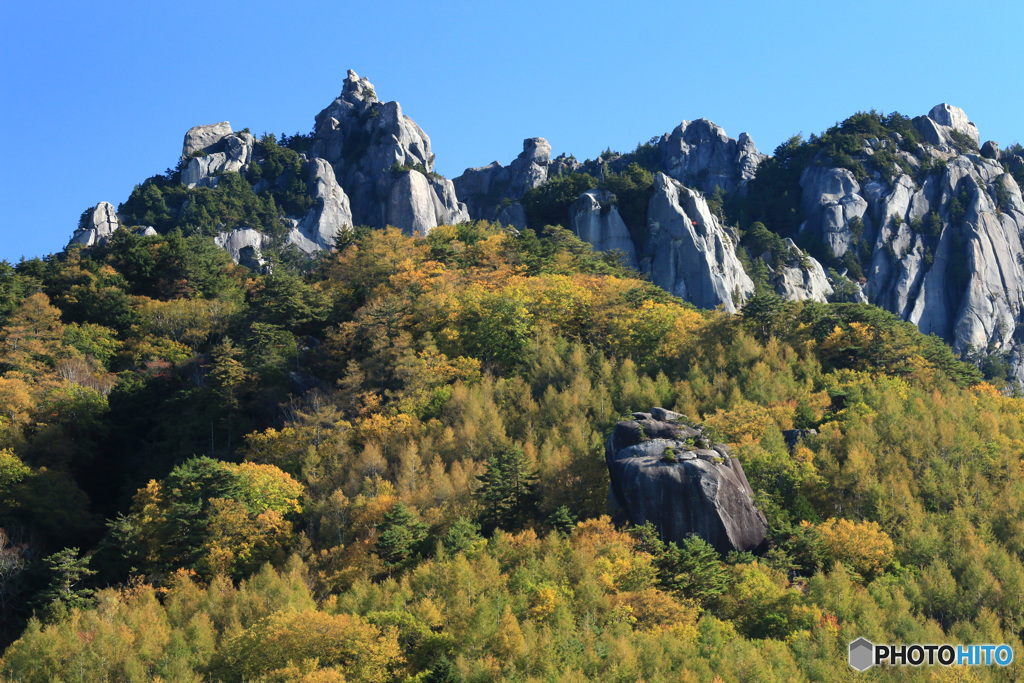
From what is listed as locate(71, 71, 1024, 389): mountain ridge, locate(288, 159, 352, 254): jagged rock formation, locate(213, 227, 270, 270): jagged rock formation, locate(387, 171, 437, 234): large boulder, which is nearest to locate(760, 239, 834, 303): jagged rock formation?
locate(71, 71, 1024, 389): mountain ridge

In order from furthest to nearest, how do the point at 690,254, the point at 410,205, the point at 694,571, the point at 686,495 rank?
the point at 410,205
the point at 690,254
the point at 686,495
the point at 694,571

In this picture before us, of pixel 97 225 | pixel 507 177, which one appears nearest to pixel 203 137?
pixel 97 225

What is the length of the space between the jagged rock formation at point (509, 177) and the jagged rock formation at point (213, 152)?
3358 centimetres

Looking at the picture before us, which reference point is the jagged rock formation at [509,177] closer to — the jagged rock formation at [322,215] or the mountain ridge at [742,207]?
the mountain ridge at [742,207]

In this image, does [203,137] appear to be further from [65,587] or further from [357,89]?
[65,587]

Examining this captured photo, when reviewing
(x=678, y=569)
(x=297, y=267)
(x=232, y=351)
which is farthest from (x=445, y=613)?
(x=297, y=267)

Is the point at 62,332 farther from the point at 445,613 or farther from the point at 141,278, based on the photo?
the point at 445,613

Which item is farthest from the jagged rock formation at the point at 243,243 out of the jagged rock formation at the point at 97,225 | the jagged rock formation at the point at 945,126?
the jagged rock formation at the point at 945,126

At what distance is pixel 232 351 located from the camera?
54.7 m

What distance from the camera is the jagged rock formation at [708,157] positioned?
11425cm

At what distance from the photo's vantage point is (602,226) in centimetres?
8250

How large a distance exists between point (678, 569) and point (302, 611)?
15803 mm

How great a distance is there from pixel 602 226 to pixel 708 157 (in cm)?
4402

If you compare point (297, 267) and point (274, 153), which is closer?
point (297, 267)
